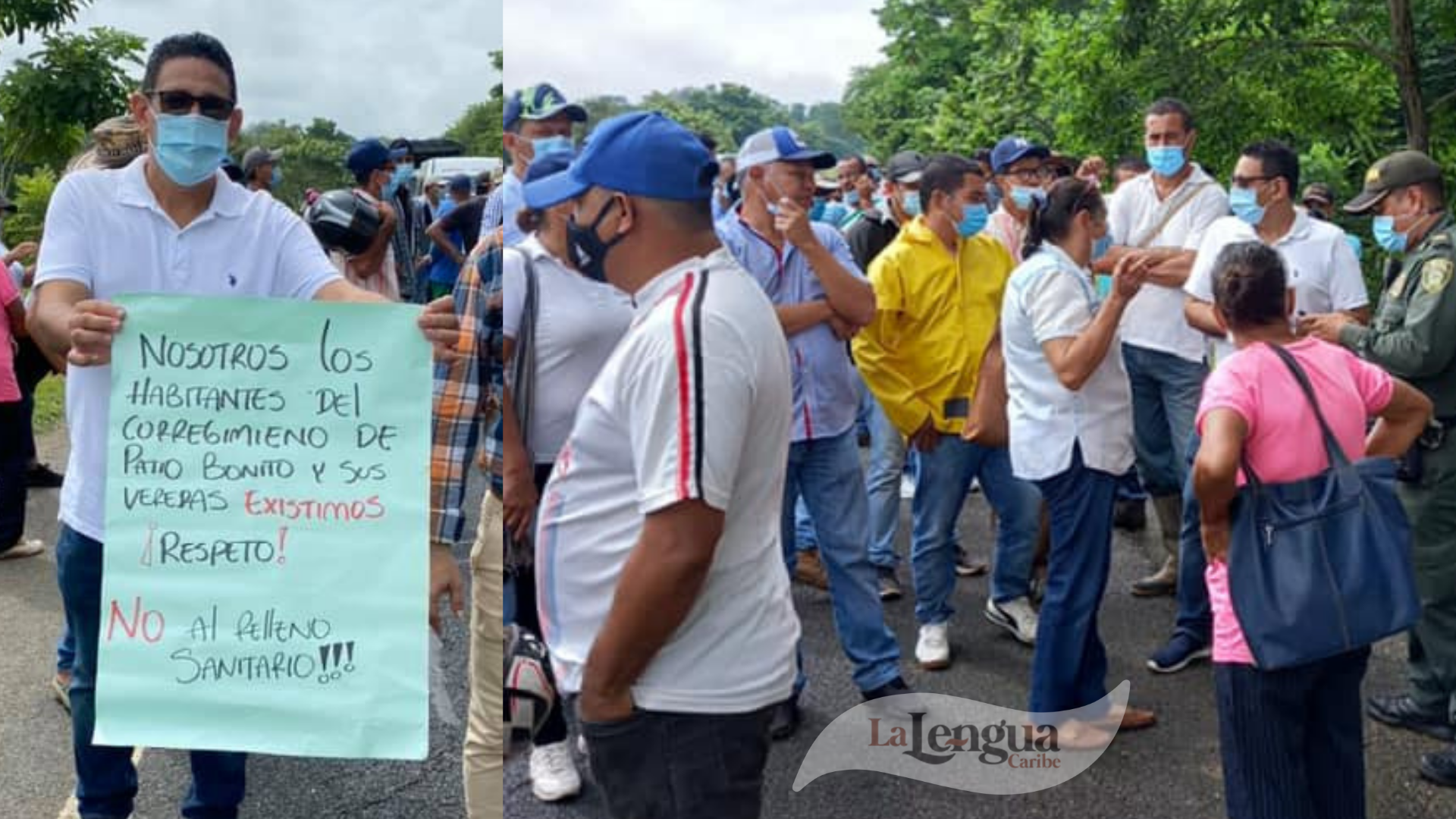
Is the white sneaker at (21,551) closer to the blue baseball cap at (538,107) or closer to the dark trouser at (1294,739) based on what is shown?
the blue baseball cap at (538,107)

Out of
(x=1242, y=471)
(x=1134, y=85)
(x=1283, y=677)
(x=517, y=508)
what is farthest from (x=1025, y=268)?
(x=1134, y=85)

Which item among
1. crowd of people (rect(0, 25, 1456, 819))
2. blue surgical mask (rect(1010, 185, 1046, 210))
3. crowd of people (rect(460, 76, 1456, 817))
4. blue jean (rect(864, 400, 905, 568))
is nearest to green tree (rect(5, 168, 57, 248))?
crowd of people (rect(0, 25, 1456, 819))

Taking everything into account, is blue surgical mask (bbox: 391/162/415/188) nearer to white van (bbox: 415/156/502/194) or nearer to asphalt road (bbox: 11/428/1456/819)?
white van (bbox: 415/156/502/194)

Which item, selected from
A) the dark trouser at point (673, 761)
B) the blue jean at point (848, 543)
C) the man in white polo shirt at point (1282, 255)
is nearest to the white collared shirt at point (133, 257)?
the dark trouser at point (673, 761)

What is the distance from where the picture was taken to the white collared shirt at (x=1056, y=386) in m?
3.54

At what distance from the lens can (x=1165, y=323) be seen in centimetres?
497

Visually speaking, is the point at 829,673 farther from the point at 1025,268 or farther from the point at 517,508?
the point at 517,508

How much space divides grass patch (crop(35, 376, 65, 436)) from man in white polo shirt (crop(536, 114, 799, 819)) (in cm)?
785

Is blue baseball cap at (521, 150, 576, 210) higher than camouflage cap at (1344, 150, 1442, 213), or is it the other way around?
camouflage cap at (1344, 150, 1442, 213)

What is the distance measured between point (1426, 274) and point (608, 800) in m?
2.96

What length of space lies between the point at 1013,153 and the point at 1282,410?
11.7 ft

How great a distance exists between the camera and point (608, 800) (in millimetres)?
1894

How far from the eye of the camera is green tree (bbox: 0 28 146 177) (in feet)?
23.7

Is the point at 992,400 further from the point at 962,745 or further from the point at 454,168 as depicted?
Result: the point at 454,168
